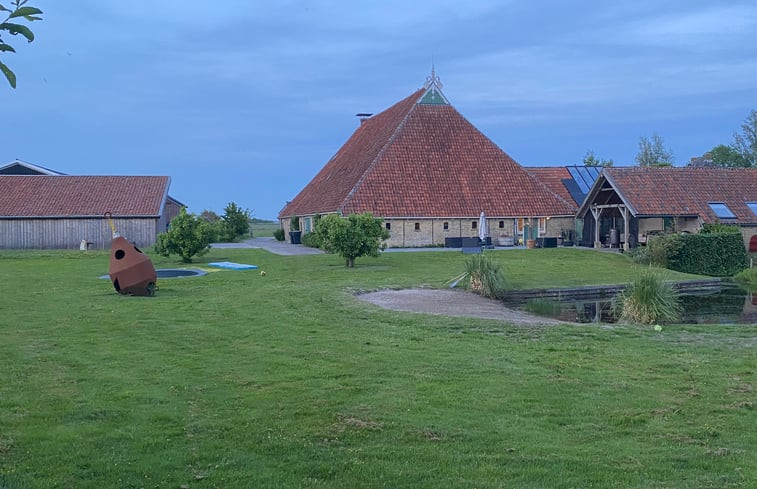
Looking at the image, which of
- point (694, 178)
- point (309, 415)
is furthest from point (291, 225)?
point (309, 415)

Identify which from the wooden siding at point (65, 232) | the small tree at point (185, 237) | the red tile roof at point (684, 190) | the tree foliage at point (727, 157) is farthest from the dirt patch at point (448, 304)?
the tree foliage at point (727, 157)

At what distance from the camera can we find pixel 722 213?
34406 millimetres

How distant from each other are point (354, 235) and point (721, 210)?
1901 centimetres

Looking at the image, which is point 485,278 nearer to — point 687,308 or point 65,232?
point 687,308

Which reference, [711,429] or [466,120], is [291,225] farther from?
[711,429]

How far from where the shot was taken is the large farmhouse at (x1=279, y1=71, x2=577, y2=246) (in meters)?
40.0

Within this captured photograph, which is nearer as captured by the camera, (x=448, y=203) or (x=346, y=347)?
(x=346, y=347)

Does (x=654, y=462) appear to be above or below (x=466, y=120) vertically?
below

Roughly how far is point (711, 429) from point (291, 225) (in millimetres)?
45947

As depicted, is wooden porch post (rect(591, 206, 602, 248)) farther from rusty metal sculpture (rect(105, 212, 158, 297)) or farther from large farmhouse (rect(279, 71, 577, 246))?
rusty metal sculpture (rect(105, 212, 158, 297))

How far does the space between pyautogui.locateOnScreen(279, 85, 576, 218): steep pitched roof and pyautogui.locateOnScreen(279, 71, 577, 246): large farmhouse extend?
5 cm

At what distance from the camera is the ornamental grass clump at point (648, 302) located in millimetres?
15418

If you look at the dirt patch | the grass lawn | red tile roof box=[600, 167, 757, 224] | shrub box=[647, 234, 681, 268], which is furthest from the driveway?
the grass lawn

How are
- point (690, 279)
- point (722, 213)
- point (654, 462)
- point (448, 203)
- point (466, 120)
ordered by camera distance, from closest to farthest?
point (654, 462) → point (690, 279) → point (722, 213) → point (448, 203) → point (466, 120)
